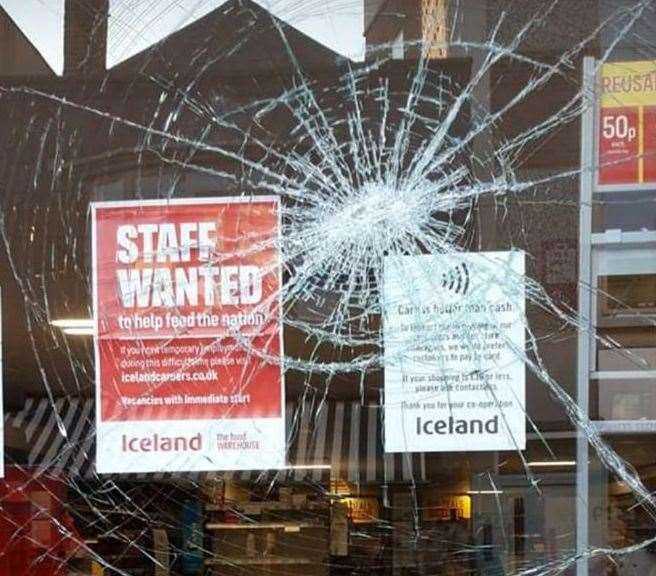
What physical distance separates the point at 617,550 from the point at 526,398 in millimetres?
457

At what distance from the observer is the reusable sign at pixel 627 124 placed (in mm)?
2629

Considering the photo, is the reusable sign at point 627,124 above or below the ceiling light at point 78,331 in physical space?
above

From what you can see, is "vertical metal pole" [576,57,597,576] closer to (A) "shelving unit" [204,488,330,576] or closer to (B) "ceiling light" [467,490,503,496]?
(B) "ceiling light" [467,490,503,496]

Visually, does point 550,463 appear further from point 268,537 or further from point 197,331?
point 197,331

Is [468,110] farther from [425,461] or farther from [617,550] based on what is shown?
[617,550]

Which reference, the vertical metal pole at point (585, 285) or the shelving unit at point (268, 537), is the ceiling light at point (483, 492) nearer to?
the vertical metal pole at point (585, 285)

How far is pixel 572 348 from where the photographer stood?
265cm

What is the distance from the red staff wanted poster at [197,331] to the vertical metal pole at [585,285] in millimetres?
771

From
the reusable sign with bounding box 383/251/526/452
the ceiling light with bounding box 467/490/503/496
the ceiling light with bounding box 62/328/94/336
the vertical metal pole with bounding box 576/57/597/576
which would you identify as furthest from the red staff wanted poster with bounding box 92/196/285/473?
the vertical metal pole with bounding box 576/57/597/576

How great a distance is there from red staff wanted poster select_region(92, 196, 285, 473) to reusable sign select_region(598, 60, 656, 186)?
87 cm

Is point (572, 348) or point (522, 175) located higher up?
point (522, 175)

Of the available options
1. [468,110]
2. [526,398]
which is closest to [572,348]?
[526,398]

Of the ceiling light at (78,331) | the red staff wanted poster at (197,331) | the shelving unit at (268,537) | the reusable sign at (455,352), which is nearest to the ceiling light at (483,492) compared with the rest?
the reusable sign at (455,352)

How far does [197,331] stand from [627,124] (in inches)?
48.4
